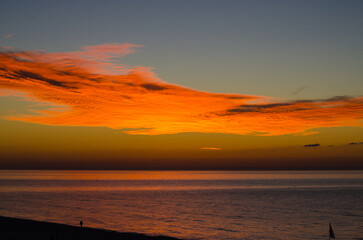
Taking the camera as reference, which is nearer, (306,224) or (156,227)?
(156,227)

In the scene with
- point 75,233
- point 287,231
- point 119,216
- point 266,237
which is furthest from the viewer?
point 119,216

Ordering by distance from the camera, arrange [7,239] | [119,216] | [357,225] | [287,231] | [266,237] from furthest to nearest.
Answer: [119,216], [357,225], [287,231], [266,237], [7,239]

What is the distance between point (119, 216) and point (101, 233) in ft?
69.3

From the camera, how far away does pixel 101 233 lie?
38.8 meters

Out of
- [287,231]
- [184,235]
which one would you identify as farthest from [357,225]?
[184,235]

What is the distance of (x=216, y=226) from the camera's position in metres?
50.6

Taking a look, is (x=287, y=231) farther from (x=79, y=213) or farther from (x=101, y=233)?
(x=79, y=213)

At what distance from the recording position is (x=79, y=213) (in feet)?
205

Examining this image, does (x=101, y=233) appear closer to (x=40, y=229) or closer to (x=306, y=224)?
(x=40, y=229)

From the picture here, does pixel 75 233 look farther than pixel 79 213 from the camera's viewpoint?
No

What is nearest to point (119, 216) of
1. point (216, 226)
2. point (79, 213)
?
point (79, 213)

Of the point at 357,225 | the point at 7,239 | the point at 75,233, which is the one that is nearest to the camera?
the point at 7,239

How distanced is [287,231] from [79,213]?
107ft

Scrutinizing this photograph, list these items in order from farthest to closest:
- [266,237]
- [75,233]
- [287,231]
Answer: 1. [287,231]
2. [266,237]
3. [75,233]
